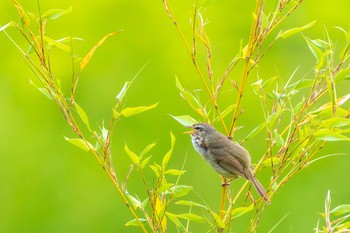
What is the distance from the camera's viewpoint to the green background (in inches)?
388

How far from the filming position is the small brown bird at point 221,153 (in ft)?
11.0

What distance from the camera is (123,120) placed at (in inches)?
407

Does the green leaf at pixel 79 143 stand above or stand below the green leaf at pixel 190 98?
above

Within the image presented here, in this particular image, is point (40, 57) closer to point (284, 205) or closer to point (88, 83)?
point (284, 205)

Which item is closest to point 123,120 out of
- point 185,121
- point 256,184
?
point 256,184

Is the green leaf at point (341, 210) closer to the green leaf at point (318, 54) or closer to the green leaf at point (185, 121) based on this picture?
the green leaf at point (318, 54)

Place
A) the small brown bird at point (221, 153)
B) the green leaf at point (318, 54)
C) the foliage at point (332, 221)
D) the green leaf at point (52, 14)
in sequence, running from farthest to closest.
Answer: the small brown bird at point (221, 153) → the green leaf at point (318, 54) → the green leaf at point (52, 14) → the foliage at point (332, 221)

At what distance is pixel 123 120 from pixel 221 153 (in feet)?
22.4

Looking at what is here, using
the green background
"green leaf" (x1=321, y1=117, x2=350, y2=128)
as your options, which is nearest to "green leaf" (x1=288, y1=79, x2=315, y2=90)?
"green leaf" (x1=321, y1=117, x2=350, y2=128)

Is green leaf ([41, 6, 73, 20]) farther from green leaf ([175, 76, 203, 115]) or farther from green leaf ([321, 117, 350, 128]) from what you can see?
green leaf ([321, 117, 350, 128])

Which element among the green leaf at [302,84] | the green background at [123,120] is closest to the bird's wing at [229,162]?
the green leaf at [302,84]

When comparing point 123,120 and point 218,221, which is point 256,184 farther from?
point 123,120

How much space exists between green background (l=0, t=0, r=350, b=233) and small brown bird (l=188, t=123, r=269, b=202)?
18.2ft

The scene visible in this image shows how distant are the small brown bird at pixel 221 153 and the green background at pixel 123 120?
5.56m
